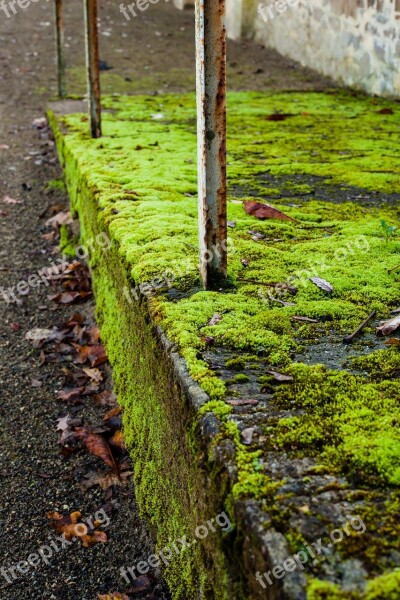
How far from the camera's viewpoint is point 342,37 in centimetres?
720

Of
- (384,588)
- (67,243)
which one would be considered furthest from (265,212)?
(384,588)

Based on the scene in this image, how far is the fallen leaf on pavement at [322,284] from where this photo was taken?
2494mm

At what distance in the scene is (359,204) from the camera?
3.55 meters

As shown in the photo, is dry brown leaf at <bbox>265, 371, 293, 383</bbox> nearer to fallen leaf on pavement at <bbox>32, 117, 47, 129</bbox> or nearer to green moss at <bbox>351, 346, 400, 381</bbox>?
green moss at <bbox>351, 346, 400, 381</bbox>

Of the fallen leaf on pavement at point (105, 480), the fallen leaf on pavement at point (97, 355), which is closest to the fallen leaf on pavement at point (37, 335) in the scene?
the fallen leaf on pavement at point (97, 355)

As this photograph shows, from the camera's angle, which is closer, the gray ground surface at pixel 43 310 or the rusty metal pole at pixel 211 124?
the rusty metal pole at pixel 211 124

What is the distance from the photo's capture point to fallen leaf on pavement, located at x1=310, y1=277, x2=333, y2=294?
2.49m

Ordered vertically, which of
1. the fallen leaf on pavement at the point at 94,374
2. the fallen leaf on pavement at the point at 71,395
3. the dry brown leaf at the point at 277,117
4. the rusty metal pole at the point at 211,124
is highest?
the rusty metal pole at the point at 211,124

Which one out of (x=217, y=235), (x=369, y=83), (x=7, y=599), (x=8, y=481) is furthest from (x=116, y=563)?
(x=369, y=83)

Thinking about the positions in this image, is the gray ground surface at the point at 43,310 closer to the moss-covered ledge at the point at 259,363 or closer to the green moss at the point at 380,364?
the moss-covered ledge at the point at 259,363

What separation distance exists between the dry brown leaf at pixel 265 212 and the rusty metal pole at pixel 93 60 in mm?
1709

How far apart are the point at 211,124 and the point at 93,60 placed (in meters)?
2.49

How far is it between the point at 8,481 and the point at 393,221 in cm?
216

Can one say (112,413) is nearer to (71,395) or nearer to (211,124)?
(71,395)
